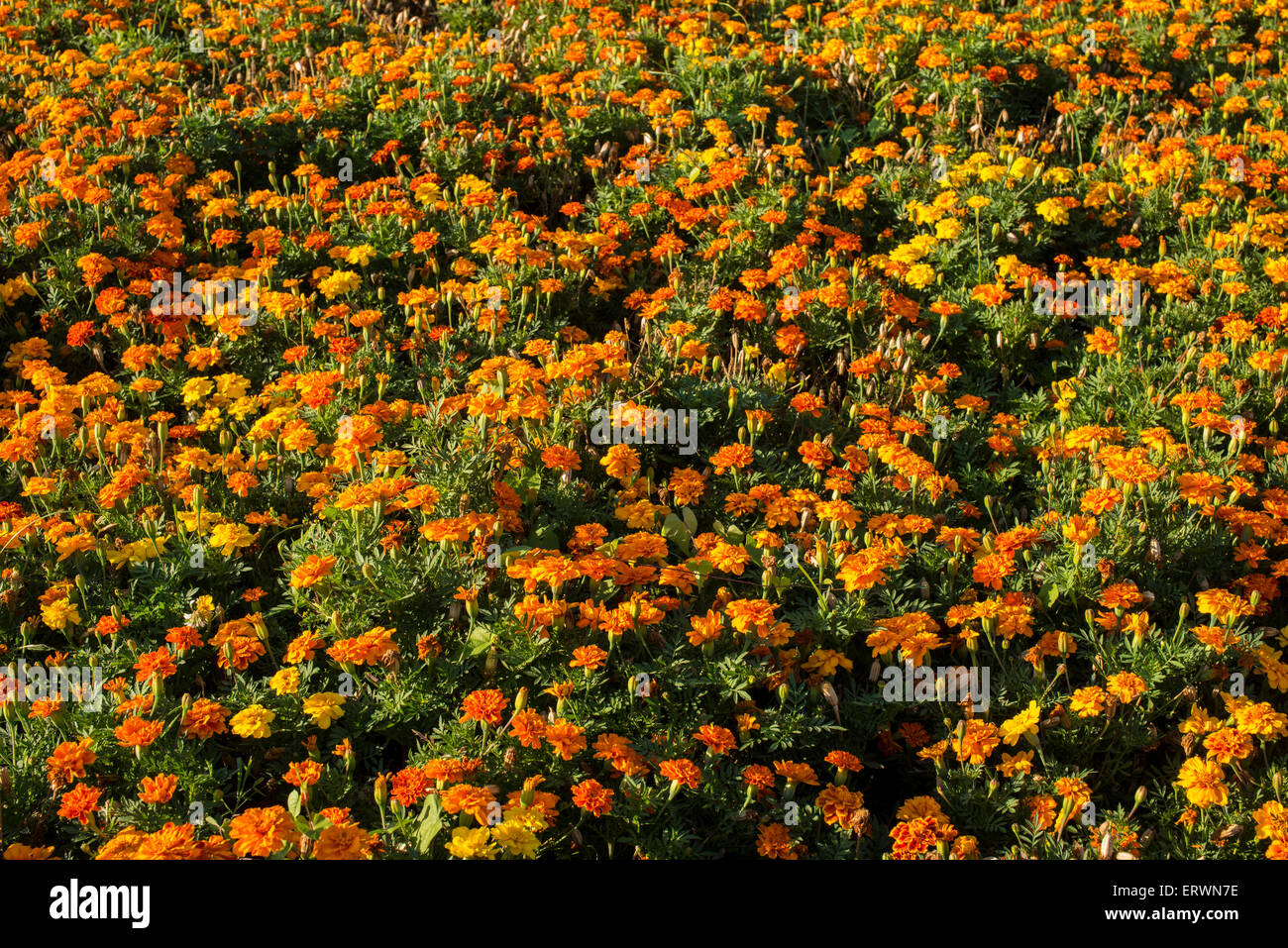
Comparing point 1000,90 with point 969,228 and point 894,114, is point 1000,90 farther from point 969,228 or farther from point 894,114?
point 969,228

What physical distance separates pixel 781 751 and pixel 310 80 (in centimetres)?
526

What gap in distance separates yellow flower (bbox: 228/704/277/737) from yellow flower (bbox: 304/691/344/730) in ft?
0.38

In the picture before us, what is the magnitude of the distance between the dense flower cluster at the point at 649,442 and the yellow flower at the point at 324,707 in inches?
3.5

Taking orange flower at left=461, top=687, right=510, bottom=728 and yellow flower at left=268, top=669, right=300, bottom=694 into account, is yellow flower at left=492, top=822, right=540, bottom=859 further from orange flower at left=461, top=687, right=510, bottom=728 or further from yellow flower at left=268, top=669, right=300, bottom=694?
yellow flower at left=268, top=669, right=300, bottom=694

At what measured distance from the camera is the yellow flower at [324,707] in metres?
3.51

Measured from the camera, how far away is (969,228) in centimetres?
583

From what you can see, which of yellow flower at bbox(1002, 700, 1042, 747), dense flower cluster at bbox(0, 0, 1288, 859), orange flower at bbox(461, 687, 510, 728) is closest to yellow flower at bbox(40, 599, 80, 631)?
dense flower cluster at bbox(0, 0, 1288, 859)

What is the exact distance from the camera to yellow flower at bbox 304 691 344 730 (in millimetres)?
3514

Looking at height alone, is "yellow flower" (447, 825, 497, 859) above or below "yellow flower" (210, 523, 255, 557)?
below

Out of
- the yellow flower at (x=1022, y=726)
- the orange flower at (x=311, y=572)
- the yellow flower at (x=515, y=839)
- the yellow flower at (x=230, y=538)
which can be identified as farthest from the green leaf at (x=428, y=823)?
the yellow flower at (x=1022, y=726)

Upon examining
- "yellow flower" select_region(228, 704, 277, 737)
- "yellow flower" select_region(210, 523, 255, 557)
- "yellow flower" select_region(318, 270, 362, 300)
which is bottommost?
"yellow flower" select_region(228, 704, 277, 737)

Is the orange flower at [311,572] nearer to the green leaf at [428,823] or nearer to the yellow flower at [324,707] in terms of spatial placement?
the yellow flower at [324,707]
